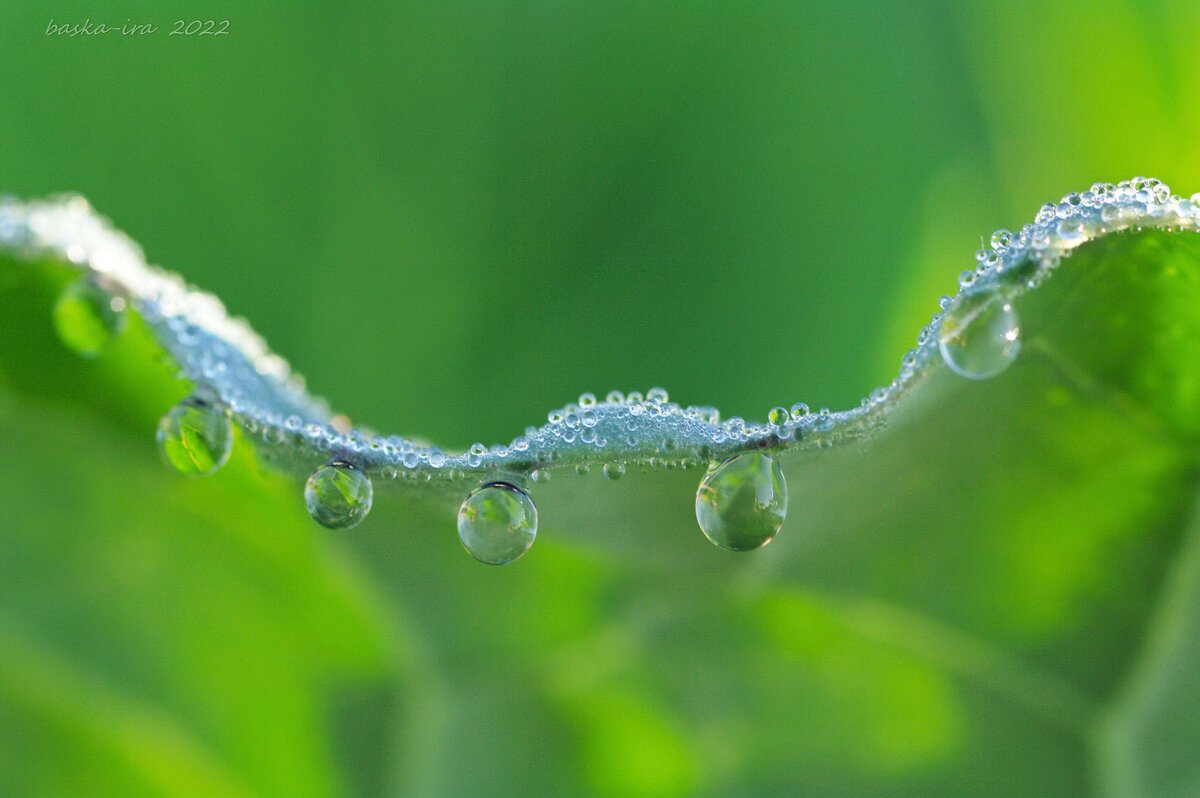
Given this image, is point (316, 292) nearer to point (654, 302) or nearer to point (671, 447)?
point (654, 302)

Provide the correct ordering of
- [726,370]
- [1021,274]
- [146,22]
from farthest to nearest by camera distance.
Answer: [146,22], [726,370], [1021,274]

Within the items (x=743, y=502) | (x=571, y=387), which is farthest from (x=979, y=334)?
(x=571, y=387)

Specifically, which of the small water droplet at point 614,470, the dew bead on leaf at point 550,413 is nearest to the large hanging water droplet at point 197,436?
the dew bead on leaf at point 550,413

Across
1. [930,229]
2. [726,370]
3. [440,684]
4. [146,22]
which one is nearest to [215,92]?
[146,22]

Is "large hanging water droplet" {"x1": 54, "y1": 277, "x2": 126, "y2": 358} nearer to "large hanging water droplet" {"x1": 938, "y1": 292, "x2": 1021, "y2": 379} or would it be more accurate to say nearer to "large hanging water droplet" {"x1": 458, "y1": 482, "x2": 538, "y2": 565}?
"large hanging water droplet" {"x1": 458, "y1": 482, "x2": 538, "y2": 565}

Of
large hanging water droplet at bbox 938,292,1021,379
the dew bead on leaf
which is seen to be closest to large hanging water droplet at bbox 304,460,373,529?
the dew bead on leaf

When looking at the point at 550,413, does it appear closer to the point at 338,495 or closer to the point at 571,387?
the point at 338,495
